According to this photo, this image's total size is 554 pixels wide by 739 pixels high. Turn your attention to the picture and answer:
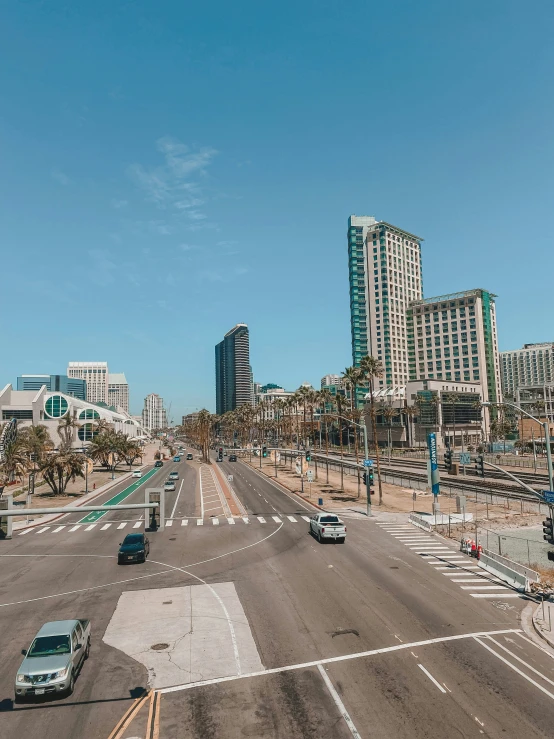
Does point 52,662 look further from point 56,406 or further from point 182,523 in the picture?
point 56,406

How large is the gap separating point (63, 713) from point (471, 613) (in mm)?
17228

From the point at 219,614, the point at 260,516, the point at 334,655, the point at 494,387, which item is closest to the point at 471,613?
the point at 334,655

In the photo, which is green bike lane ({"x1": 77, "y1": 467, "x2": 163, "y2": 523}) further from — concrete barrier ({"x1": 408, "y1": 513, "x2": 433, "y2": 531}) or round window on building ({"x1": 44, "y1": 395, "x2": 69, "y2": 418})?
round window on building ({"x1": 44, "y1": 395, "x2": 69, "y2": 418})

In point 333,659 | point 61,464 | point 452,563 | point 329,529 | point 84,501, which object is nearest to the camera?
point 333,659

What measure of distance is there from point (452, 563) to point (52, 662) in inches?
985

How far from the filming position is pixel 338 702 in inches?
602

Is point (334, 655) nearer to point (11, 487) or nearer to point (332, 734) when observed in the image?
point (332, 734)

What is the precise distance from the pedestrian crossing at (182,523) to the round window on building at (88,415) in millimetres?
109659

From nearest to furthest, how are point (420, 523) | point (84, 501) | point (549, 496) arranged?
1. point (549, 496)
2. point (420, 523)
3. point (84, 501)

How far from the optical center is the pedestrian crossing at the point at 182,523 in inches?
1893

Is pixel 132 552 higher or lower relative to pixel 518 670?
higher

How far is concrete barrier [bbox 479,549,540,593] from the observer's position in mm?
28075

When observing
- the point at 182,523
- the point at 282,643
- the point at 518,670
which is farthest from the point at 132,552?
the point at 518,670

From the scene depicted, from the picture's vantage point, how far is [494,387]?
653 feet
